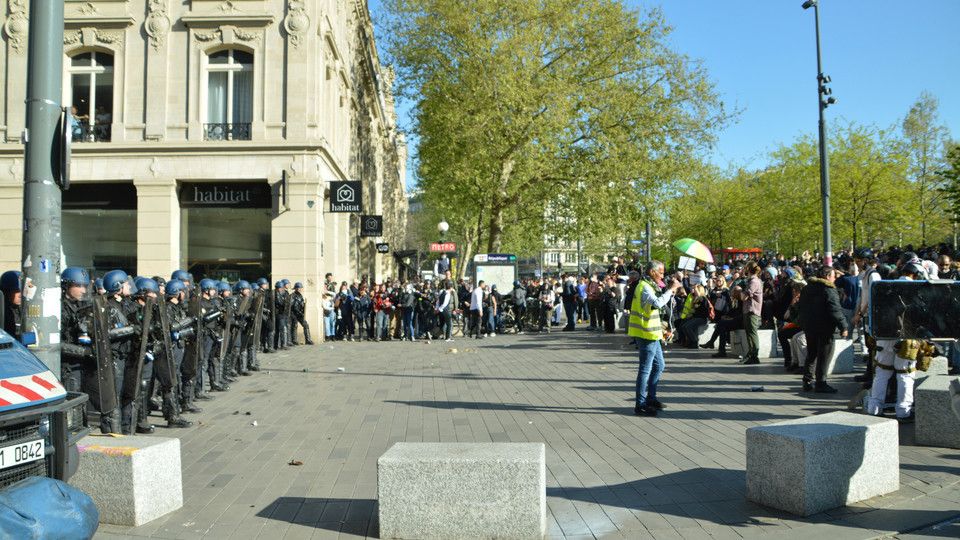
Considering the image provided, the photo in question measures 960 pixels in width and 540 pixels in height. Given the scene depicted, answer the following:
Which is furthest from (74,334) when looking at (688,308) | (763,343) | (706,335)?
(706,335)

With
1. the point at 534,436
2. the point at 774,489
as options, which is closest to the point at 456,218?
the point at 534,436

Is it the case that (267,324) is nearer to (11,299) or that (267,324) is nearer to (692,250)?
(11,299)

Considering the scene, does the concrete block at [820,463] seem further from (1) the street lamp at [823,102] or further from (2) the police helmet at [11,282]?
(1) the street lamp at [823,102]

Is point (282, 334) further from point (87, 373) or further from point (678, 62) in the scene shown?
point (678, 62)

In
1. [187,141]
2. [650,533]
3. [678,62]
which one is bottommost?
[650,533]

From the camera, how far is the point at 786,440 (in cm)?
555

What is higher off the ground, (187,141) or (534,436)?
(187,141)

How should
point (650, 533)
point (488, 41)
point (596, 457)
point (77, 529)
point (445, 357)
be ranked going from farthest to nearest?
point (488, 41), point (445, 357), point (596, 457), point (650, 533), point (77, 529)

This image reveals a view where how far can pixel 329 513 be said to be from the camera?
575 centimetres

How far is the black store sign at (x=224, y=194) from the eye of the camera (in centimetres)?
2253

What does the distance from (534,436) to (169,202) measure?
16984 millimetres

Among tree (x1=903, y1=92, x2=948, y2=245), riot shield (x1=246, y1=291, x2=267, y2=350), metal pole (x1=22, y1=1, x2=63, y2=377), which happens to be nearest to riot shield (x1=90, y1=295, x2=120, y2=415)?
metal pole (x1=22, y1=1, x2=63, y2=377)

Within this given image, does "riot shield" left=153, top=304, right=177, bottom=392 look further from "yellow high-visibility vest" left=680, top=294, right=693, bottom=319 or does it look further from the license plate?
"yellow high-visibility vest" left=680, top=294, right=693, bottom=319

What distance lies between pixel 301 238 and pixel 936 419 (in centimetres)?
1756
